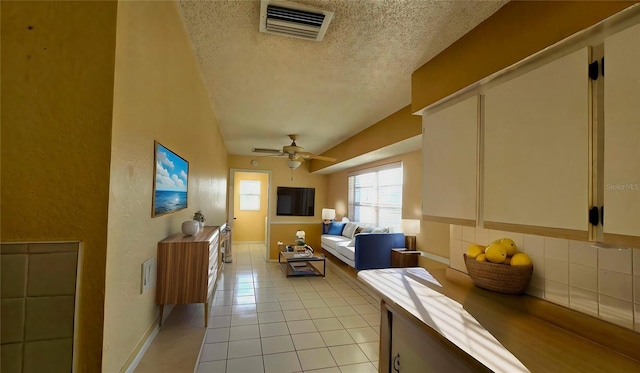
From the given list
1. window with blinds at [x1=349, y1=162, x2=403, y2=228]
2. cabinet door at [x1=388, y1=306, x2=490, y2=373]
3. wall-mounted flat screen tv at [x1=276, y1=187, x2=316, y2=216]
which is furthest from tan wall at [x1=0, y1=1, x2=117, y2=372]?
wall-mounted flat screen tv at [x1=276, y1=187, x2=316, y2=216]

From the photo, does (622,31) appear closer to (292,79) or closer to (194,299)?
(292,79)

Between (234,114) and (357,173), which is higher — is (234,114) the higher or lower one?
the higher one

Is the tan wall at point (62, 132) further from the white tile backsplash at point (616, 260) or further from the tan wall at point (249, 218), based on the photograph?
the tan wall at point (249, 218)

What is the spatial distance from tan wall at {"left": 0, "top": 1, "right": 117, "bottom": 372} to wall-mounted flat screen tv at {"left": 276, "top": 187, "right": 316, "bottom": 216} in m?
6.02

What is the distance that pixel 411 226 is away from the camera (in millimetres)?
3744

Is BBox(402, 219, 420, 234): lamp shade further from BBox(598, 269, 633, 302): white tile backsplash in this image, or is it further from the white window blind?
the white window blind

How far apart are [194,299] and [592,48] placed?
255 cm

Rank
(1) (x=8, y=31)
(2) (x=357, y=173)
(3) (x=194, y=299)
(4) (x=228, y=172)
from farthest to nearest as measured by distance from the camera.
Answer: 1. (4) (x=228, y=172)
2. (2) (x=357, y=173)
3. (3) (x=194, y=299)
4. (1) (x=8, y=31)

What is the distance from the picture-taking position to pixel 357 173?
5.88m

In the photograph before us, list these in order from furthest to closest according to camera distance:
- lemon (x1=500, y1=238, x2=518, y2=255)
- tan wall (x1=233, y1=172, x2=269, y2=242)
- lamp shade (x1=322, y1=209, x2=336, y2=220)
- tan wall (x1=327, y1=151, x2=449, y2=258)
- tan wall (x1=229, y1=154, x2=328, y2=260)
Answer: tan wall (x1=233, y1=172, x2=269, y2=242), tan wall (x1=229, y1=154, x2=328, y2=260), lamp shade (x1=322, y1=209, x2=336, y2=220), tan wall (x1=327, y1=151, x2=449, y2=258), lemon (x1=500, y1=238, x2=518, y2=255)

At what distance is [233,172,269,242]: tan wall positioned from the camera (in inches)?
331

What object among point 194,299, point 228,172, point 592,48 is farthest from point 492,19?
point 228,172

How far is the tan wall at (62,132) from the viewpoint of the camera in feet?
3.00

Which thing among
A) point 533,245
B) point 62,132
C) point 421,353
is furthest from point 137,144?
point 533,245
